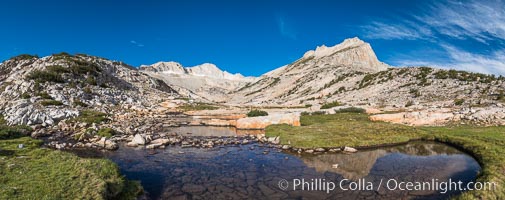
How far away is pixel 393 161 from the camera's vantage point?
25.1 m

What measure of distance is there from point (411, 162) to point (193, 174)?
18479 mm

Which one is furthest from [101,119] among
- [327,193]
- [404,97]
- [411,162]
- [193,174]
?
[404,97]

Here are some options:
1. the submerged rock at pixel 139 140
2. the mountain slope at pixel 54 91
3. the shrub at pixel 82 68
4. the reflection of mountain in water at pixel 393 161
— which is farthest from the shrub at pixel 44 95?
the reflection of mountain in water at pixel 393 161

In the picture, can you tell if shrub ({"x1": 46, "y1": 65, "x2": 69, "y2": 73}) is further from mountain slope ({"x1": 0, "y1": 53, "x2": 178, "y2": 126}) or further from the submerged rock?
the submerged rock

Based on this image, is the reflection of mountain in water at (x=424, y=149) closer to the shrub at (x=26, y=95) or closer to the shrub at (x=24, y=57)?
the shrub at (x=26, y=95)

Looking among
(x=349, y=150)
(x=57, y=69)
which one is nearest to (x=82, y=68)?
(x=57, y=69)

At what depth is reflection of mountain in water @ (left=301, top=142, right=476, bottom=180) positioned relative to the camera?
2206 centimetres

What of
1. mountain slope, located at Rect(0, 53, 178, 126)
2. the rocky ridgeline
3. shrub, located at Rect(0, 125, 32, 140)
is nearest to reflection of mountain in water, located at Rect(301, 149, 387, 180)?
the rocky ridgeline

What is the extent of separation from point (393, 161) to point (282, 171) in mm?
10505

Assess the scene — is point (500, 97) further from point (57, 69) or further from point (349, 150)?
point (57, 69)

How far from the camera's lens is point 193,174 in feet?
69.3

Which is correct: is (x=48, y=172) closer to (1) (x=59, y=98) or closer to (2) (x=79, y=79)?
(1) (x=59, y=98)

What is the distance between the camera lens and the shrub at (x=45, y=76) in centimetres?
6729

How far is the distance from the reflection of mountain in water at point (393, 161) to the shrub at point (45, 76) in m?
68.8
